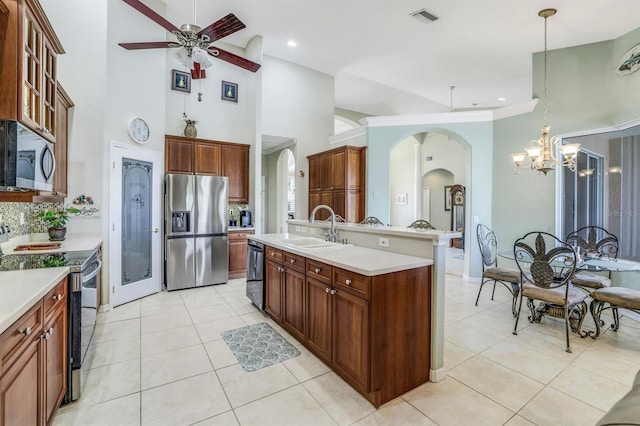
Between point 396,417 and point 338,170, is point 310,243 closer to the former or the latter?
point 396,417

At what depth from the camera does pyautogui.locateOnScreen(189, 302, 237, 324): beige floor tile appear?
3.48m

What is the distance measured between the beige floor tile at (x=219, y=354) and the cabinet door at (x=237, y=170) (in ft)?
10.4

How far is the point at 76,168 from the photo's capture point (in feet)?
11.9

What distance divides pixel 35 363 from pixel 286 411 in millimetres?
1363

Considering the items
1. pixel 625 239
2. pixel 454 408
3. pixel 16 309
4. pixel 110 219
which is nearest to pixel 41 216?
pixel 110 219

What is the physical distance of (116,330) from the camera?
3111 millimetres

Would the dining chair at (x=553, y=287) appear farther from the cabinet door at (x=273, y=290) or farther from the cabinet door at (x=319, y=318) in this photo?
the cabinet door at (x=273, y=290)

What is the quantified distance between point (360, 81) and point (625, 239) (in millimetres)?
5787

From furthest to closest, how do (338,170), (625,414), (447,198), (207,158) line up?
(447,198), (338,170), (207,158), (625,414)

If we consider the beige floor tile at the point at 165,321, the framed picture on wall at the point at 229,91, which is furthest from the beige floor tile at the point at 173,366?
the framed picture on wall at the point at 229,91

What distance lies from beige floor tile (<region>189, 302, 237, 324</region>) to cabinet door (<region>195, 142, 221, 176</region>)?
8.05 feet

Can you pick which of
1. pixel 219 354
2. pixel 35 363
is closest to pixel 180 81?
pixel 219 354

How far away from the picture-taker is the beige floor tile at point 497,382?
2.05 meters

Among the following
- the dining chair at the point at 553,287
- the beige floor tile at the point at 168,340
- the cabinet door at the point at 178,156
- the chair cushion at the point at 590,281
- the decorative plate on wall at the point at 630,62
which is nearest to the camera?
the beige floor tile at the point at 168,340
